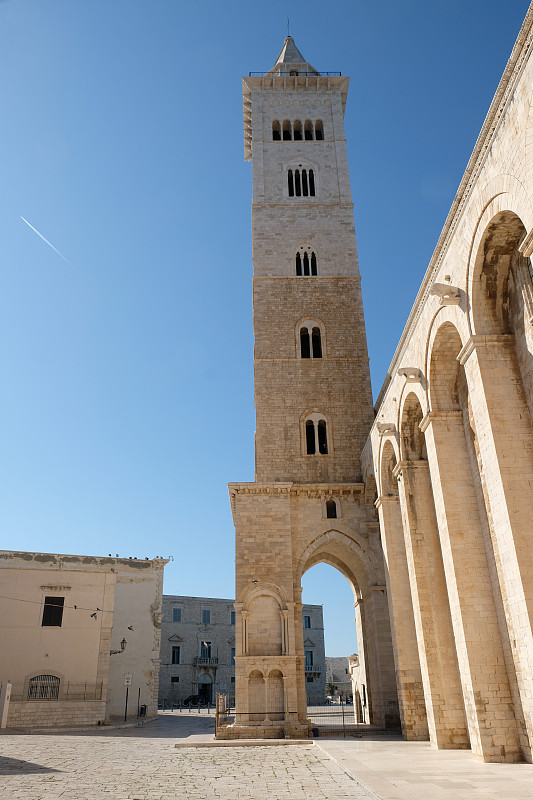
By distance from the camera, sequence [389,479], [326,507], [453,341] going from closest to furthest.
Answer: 1. [453,341]
2. [389,479]
3. [326,507]

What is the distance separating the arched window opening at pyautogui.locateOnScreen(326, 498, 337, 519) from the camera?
2267 centimetres

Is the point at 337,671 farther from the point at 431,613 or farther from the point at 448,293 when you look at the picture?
the point at 448,293

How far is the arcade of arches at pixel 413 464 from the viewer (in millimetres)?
10297

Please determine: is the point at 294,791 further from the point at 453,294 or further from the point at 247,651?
the point at 247,651

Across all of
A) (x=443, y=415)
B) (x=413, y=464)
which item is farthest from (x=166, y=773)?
(x=413, y=464)

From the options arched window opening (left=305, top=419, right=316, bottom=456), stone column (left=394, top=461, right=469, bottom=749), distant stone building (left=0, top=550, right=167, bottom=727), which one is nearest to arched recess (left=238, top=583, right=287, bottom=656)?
arched window opening (left=305, top=419, right=316, bottom=456)

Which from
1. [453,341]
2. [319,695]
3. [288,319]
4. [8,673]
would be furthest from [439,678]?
[319,695]

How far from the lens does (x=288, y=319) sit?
86.7 feet

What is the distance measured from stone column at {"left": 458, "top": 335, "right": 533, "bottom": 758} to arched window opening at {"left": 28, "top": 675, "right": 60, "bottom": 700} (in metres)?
20.7

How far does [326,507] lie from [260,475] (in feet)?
9.13

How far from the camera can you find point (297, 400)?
24.8 metres

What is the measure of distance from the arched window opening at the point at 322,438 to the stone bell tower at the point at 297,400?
0.04 m

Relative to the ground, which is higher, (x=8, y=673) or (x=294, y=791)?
(x=8, y=673)

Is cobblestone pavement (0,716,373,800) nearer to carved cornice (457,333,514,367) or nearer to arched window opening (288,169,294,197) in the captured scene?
carved cornice (457,333,514,367)
